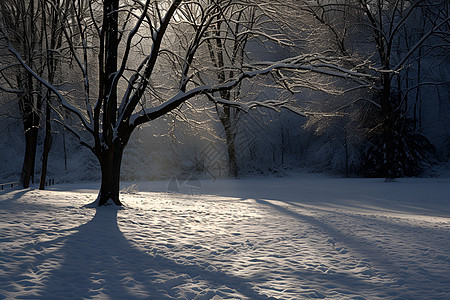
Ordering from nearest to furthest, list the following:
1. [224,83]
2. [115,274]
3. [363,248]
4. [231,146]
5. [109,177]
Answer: [115,274], [363,248], [109,177], [224,83], [231,146]

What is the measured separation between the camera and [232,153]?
24.4 meters

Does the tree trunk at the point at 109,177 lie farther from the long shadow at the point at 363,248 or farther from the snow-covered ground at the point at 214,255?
the long shadow at the point at 363,248

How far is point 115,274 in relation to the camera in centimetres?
457

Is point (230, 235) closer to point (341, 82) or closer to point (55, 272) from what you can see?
point (55, 272)

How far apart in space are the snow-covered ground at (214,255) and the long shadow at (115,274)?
1cm

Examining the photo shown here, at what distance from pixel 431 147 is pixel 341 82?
29.3 feet

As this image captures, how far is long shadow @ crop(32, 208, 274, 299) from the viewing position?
4.00 metres

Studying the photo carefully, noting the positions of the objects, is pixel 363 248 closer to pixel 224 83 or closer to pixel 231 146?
pixel 224 83

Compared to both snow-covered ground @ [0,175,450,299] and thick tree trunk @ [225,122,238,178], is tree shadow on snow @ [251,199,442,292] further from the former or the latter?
thick tree trunk @ [225,122,238,178]

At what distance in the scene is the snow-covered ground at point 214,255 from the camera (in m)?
4.16

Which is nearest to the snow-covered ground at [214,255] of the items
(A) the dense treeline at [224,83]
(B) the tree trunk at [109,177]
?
(B) the tree trunk at [109,177]

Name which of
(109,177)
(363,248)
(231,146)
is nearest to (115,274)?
(363,248)

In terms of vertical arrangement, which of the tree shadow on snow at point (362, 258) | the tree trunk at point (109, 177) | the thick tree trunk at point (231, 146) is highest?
the thick tree trunk at point (231, 146)

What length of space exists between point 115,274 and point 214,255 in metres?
1.61
